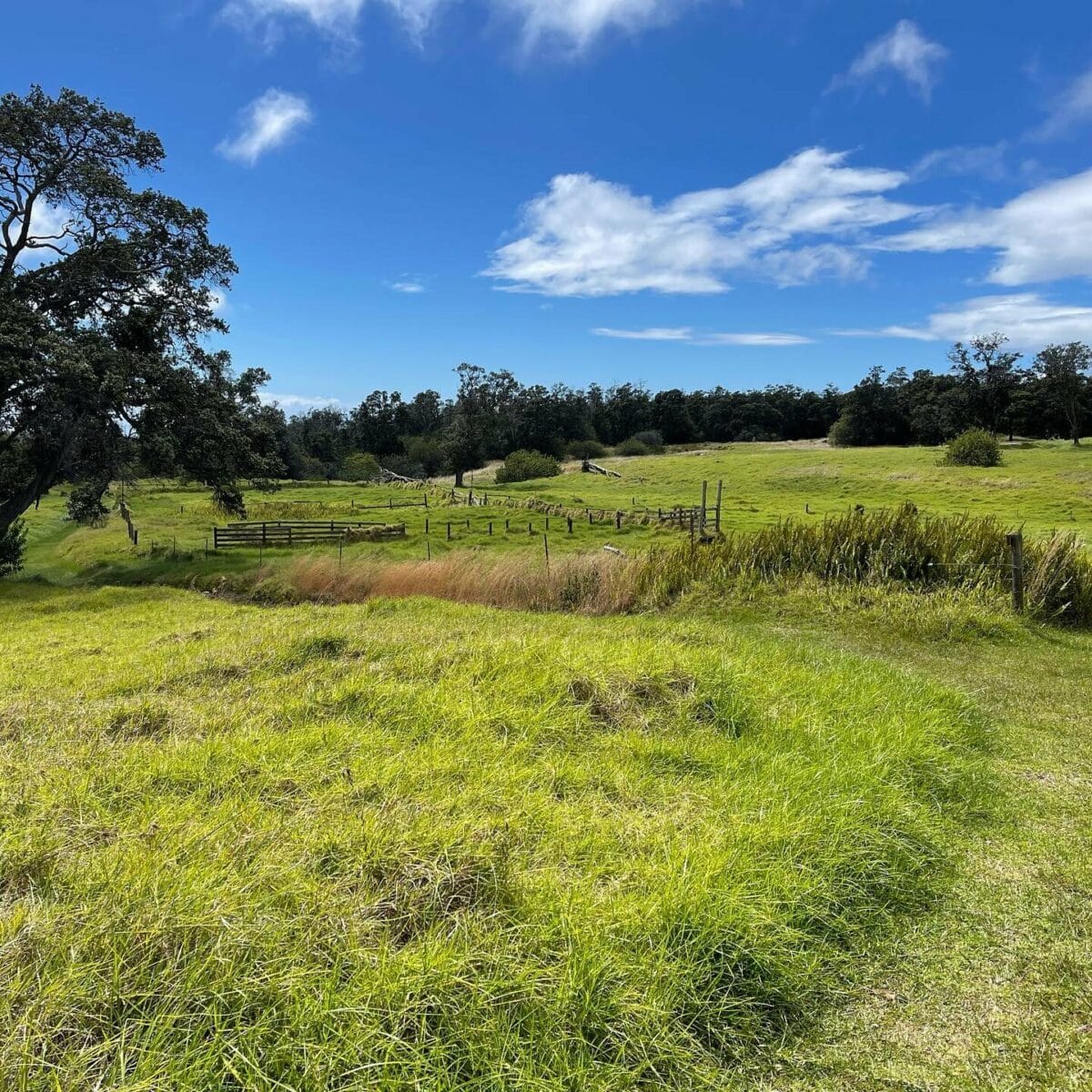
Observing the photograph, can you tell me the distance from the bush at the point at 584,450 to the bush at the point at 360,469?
1028 inches

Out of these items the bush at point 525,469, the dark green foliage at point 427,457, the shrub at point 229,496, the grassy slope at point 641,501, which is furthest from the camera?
the dark green foliage at point 427,457

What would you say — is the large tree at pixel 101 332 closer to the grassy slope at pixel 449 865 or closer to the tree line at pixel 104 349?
the tree line at pixel 104 349

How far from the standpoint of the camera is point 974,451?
5447cm

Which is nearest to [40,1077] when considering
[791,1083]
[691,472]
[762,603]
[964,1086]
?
[791,1083]

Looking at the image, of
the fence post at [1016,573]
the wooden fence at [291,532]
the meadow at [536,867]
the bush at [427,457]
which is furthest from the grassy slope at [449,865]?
the bush at [427,457]

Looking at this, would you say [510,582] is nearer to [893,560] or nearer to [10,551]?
[893,560]

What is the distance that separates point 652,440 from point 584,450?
1202cm

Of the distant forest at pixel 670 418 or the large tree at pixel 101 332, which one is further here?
A: the distant forest at pixel 670 418

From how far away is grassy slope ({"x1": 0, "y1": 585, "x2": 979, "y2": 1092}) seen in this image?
2.46m

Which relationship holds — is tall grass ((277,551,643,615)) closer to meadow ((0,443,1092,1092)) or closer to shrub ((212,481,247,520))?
meadow ((0,443,1092,1092))

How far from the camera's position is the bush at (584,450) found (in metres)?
90.4

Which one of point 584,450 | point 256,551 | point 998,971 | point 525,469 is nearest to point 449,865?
point 998,971

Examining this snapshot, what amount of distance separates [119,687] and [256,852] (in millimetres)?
4207

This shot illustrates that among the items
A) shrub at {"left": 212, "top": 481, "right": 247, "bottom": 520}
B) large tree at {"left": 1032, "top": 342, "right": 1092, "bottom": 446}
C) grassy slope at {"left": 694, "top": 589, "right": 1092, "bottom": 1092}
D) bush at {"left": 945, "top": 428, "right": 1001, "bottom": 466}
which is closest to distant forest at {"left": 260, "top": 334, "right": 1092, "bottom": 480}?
large tree at {"left": 1032, "top": 342, "right": 1092, "bottom": 446}
